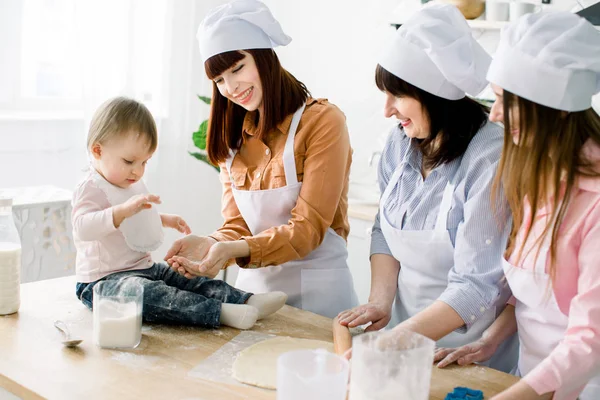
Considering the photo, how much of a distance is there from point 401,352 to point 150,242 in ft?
2.75

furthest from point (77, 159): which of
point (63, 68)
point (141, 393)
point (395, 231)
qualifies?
Result: point (141, 393)

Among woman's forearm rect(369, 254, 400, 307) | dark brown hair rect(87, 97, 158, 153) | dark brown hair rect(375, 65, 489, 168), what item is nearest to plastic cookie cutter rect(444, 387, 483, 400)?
woman's forearm rect(369, 254, 400, 307)

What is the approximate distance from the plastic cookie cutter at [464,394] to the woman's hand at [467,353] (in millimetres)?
141

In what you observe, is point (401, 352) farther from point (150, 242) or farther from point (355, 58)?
point (355, 58)

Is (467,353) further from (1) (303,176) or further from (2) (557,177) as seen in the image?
(1) (303,176)

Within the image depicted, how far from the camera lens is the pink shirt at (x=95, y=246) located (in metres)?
1.71

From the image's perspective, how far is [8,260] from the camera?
1.60 meters

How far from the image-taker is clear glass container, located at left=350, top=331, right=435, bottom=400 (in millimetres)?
1136

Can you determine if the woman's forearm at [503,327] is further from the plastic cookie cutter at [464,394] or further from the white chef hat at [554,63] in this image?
the white chef hat at [554,63]

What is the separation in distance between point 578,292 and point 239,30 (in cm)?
110

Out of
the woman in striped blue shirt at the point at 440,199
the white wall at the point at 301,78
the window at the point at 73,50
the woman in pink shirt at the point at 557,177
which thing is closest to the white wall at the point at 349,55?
the white wall at the point at 301,78

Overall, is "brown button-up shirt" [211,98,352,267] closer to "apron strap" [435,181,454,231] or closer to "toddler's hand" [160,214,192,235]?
"toddler's hand" [160,214,192,235]

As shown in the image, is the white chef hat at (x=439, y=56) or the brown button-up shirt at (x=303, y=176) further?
the brown button-up shirt at (x=303, y=176)

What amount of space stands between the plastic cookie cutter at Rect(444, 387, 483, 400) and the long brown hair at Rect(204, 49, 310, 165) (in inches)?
38.3
